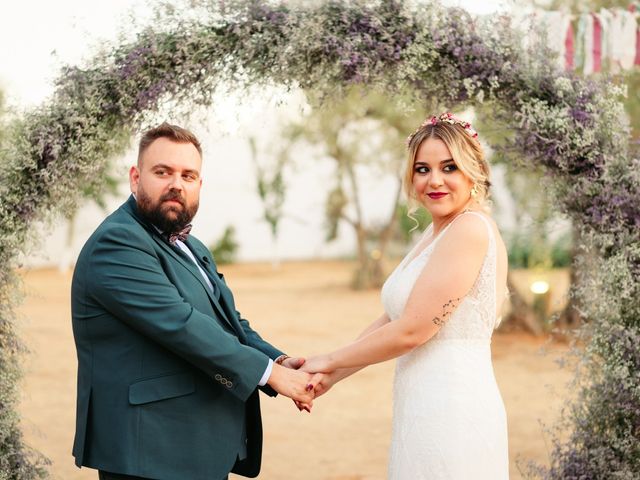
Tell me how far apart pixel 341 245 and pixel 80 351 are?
2413 cm

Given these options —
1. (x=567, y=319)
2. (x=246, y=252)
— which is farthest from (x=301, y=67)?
(x=246, y=252)

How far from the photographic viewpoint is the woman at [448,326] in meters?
2.84

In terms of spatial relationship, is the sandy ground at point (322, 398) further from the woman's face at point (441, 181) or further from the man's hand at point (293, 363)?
the woman's face at point (441, 181)

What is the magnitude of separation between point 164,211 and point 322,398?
609 centimetres

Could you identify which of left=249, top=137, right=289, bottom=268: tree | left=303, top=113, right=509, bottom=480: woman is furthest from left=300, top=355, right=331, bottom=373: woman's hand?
left=249, top=137, right=289, bottom=268: tree

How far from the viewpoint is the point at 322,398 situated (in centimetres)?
872

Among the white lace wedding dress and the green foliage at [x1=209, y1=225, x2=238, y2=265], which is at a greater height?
the white lace wedding dress

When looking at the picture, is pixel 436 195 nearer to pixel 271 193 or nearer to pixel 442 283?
pixel 442 283

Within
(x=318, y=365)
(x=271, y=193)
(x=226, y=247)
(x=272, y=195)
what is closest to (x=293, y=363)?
(x=318, y=365)

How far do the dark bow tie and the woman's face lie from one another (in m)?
0.96

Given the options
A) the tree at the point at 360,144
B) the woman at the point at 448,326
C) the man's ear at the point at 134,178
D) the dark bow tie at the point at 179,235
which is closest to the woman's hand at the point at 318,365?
the woman at the point at 448,326

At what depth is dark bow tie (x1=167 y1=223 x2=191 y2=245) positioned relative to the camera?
119 inches

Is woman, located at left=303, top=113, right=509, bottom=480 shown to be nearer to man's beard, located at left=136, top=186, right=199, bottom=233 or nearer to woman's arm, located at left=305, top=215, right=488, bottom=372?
woman's arm, located at left=305, top=215, right=488, bottom=372

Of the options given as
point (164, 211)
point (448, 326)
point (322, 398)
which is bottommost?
point (322, 398)
